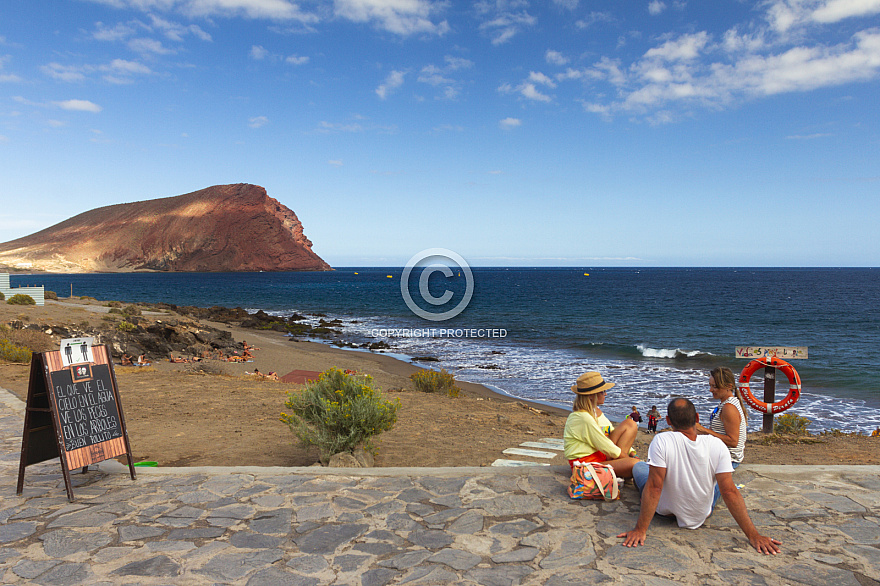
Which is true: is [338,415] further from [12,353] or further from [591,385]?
[12,353]

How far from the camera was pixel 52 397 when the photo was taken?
14.3 ft

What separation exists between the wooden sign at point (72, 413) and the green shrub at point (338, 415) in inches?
65.6

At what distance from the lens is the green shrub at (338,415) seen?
5887 millimetres

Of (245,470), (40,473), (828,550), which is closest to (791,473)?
(828,550)

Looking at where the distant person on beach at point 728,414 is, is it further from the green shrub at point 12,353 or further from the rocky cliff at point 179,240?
the rocky cliff at point 179,240

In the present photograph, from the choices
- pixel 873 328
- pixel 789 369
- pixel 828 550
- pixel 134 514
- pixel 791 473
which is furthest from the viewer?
pixel 873 328

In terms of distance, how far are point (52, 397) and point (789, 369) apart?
9.25m

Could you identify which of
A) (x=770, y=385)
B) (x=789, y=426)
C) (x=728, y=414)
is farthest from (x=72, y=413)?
Answer: (x=789, y=426)

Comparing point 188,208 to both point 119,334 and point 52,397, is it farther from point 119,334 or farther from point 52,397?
point 52,397

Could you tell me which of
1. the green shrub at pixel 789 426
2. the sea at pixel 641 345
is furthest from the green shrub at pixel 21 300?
the green shrub at pixel 789 426

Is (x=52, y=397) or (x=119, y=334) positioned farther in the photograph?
(x=119, y=334)

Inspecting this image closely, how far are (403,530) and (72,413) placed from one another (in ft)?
9.82

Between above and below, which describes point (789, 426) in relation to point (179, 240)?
below

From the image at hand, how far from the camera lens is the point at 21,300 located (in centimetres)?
2647
